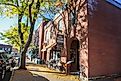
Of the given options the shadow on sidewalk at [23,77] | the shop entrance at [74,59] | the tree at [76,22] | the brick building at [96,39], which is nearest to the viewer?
the shadow on sidewalk at [23,77]

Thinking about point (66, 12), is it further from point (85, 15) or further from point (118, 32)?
point (118, 32)

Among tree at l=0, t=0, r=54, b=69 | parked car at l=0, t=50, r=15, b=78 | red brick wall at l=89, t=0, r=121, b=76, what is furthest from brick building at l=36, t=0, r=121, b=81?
parked car at l=0, t=50, r=15, b=78

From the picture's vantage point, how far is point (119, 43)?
23094mm

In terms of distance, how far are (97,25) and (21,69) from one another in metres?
8.47

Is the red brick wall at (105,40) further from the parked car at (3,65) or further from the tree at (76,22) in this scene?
the parked car at (3,65)

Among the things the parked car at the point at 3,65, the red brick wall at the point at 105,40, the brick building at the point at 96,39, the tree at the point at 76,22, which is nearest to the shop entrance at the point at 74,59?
the brick building at the point at 96,39

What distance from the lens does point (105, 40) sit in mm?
20781

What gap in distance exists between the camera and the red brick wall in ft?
61.9

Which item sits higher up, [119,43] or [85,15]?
[85,15]

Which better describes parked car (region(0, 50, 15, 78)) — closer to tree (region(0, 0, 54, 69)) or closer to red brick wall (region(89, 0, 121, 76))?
tree (region(0, 0, 54, 69))

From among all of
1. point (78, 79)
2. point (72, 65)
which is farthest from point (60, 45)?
point (78, 79)

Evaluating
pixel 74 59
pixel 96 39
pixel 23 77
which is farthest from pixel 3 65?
pixel 74 59

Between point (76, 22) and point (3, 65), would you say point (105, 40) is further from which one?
point (3, 65)

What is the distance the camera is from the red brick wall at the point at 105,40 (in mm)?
18875
